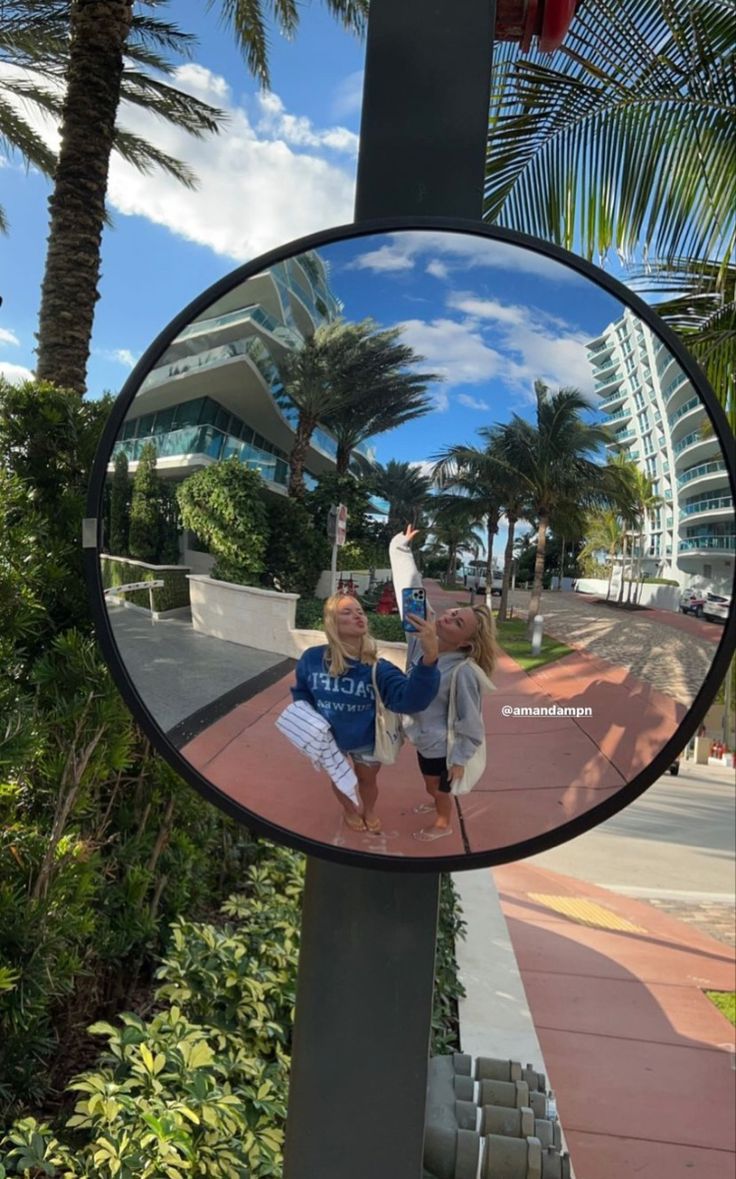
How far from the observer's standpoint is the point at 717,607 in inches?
44.6

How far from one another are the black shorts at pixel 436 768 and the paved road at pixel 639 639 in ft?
0.81

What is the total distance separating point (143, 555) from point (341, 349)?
431 millimetres

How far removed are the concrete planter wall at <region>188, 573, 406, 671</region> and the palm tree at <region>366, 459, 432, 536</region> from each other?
0.20m

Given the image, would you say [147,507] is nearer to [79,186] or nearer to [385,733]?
[385,733]

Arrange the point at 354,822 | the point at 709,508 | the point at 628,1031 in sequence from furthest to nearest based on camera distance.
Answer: the point at 628,1031, the point at 354,822, the point at 709,508

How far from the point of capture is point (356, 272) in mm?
1191

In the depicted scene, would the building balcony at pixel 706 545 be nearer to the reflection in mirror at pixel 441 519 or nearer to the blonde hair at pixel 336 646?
the reflection in mirror at pixel 441 519

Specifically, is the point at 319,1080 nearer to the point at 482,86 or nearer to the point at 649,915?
the point at 482,86

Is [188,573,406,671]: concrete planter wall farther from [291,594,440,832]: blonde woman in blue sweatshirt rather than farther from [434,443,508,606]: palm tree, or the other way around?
[434,443,508,606]: palm tree

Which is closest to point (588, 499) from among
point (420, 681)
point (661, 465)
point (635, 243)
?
point (661, 465)

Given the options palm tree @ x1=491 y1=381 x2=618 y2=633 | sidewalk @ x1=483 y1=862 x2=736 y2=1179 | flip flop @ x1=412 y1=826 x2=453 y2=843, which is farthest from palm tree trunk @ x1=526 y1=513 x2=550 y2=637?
sidewalk @ x1=483 y1=862 x2=736 y2=1179

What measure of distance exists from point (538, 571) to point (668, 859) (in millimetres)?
9762

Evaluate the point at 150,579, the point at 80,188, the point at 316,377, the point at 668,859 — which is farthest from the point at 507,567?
the point at 668,859

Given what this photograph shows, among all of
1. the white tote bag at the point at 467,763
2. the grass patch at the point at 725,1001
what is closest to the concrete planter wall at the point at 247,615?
the white tote bag at the point at 467,763
